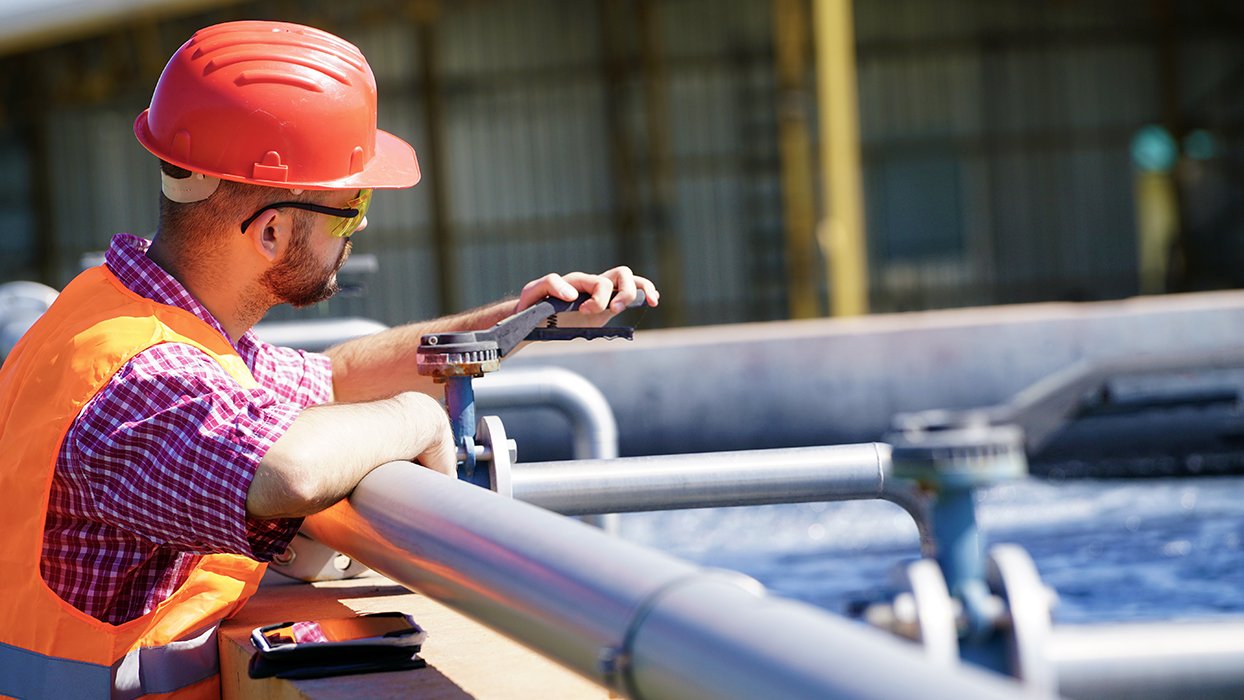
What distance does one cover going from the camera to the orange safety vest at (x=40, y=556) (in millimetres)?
1766

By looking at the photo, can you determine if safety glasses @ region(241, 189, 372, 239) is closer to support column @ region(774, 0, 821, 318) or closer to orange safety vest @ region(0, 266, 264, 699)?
orange safety vest @ region(0, 266, 264, 699)

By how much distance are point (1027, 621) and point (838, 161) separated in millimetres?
9980

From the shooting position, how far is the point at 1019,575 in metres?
0.99

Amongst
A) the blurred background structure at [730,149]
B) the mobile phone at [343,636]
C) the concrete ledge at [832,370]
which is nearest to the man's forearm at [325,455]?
the mobile phone at [343,636]

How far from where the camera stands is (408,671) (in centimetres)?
165

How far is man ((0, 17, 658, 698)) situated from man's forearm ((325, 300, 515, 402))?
1.64 feet

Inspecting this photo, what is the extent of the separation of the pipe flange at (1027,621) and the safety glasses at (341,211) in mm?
1214

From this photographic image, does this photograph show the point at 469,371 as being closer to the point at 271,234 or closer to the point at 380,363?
the point at 271,234

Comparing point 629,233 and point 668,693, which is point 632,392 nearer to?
point 668,693

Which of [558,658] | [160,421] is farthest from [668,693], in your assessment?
[160,421]

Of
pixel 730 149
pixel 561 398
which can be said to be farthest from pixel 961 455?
pixel 730 149

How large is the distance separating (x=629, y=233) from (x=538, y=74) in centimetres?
221

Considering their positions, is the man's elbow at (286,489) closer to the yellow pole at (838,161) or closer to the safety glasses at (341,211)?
the safety glasses at (341,211)

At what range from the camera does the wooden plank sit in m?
1.56
